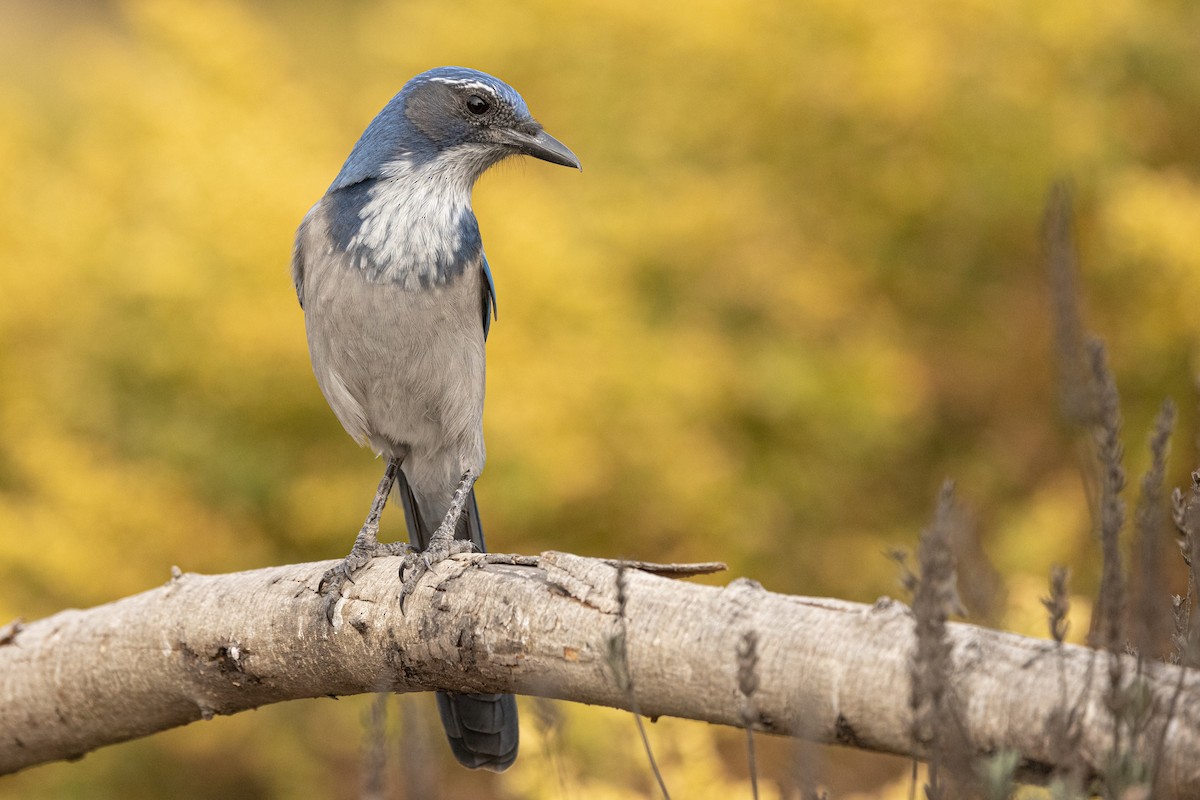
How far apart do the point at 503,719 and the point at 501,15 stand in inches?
213

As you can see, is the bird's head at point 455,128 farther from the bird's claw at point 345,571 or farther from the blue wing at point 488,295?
the bird's claw at point 345,571

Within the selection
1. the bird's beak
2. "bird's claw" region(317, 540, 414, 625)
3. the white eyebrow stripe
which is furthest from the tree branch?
the white eyebrow stripe

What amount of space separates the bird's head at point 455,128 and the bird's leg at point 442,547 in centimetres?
100

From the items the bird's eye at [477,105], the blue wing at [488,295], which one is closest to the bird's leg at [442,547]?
the blue wing at [488,295]

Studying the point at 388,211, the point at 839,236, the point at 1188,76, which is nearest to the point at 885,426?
the point at 839,236

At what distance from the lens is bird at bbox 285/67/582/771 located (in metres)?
3.67

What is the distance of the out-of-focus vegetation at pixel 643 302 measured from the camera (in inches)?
223

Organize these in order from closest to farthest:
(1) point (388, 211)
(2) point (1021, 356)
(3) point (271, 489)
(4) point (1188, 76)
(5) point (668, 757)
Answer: (1) point (388, 211)
(5) point (668, 757)
(3) point (271, 489)
(4) point (1188, 76)
(2) point (1021, 356)

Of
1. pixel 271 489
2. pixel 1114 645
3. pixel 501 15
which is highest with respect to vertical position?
pixel 501 15

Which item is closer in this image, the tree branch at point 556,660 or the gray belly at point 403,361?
the tree branch at point 556,660

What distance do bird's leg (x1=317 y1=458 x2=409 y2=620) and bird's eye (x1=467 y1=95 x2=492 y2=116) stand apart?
1186 mm

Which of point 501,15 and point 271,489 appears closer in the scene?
point 271,489

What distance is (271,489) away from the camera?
569cm

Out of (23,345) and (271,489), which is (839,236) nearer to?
(271,489)
